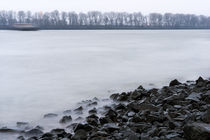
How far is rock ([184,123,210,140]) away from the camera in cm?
325

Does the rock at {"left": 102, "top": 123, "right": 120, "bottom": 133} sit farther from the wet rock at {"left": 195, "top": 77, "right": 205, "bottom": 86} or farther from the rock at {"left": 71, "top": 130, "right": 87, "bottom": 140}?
the wet rock at {"left": 195, "top": 77, "right": 205, "bottom": 86}

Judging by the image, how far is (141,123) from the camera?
4.25 meters

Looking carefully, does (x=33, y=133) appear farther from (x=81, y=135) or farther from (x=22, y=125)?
(x=81, y=135)

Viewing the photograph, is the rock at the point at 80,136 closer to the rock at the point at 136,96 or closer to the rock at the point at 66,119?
the rock at the point at 66,119

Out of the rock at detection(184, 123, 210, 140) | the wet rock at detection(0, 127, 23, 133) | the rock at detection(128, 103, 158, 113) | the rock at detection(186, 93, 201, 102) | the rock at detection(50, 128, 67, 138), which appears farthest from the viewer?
the rock at detection(186, 93, 201, 102)

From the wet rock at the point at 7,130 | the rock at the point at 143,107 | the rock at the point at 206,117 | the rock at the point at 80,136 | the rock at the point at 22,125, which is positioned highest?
the rock at the point at 206,117

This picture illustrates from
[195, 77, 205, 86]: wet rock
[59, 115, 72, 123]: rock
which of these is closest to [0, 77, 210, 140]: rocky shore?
[59, 115, 72, 123]: rock

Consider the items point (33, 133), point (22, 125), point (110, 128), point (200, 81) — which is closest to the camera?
point (110, 128)

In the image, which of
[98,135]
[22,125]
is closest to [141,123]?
[98,135]

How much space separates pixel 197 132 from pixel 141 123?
109cm

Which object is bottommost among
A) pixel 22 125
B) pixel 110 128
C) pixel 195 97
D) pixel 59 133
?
pixel 22 125

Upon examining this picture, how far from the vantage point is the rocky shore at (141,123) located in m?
3.59

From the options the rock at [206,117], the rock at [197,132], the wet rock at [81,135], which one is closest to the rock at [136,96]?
the wet rock at [81,135]

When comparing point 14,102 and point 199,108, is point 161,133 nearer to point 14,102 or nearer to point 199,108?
point 199,108
